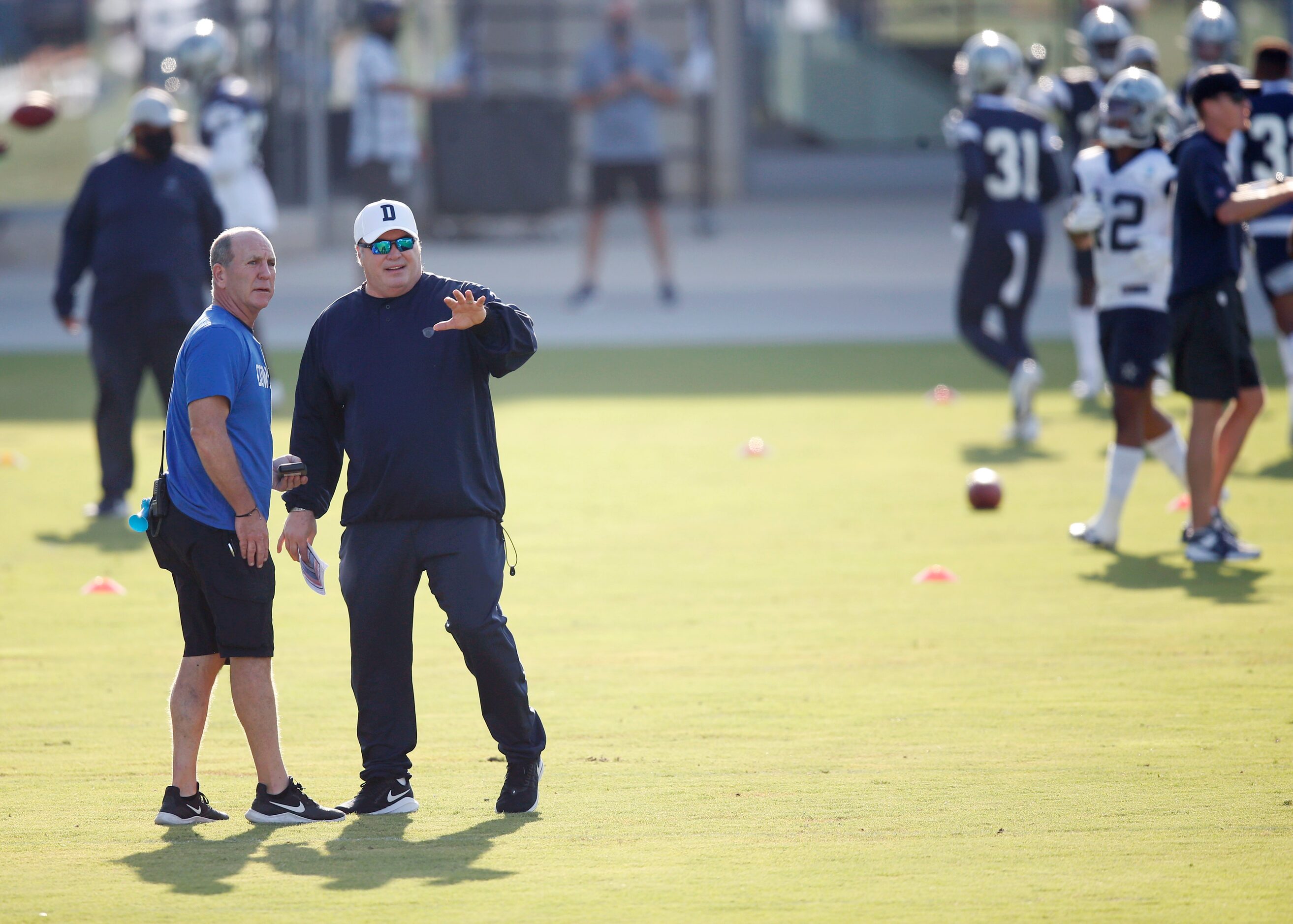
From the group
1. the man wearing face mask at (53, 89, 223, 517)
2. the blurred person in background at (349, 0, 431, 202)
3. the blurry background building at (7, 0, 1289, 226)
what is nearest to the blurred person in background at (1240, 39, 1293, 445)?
the man wearing face mask at (53, 89, 223, 517)

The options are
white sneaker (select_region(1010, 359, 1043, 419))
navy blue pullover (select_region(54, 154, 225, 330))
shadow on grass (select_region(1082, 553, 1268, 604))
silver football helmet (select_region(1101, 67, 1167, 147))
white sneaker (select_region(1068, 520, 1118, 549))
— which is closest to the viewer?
shadow on grass (select_region(1082, 553, 1268, 604))

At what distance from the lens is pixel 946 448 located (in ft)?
37.9

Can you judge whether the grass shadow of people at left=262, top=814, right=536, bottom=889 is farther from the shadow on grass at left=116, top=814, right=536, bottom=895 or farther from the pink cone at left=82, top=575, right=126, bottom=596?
the pink cone at left=82, top=575, right=126, bottom=596

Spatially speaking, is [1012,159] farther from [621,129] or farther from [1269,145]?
[621,129]

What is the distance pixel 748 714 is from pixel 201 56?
23.6ft

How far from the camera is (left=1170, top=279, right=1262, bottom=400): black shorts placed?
842cm

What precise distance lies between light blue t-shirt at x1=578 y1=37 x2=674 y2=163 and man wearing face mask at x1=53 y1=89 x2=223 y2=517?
8.11 metres

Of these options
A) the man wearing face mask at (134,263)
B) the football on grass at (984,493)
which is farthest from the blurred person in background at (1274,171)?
the man wearing face mask at (134,263)

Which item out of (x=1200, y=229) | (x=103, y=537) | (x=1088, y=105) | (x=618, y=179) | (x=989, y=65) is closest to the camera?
(x=1200, y=229)

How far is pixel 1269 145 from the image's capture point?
1066 cm

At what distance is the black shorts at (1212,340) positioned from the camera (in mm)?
8422

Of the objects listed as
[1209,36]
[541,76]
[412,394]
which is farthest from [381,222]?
[541,76]

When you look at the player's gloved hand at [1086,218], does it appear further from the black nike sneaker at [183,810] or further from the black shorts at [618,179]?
the black shorts at [618,179]

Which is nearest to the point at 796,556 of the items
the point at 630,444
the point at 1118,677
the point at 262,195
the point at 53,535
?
the point at 1118,677
